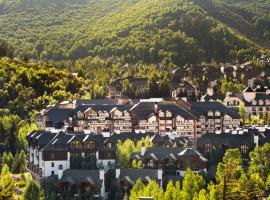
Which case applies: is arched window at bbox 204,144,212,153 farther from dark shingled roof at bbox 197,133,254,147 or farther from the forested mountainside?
the forested mountainside

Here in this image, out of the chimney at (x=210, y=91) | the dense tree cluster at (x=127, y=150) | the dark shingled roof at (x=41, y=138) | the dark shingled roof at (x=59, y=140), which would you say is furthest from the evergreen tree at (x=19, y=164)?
the chimney at (x=210, y=91)

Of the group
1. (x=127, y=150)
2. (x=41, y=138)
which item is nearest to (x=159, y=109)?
(x=127, y=150)

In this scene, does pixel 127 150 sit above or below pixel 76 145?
below

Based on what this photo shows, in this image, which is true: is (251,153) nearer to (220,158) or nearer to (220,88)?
(220,158)

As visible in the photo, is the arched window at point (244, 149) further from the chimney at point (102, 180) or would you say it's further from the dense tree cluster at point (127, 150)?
the chimney at point (102, 180)

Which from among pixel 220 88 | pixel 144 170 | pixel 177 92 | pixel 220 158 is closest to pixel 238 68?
pixel 220 88

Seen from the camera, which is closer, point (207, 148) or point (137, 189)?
point (137, 189)

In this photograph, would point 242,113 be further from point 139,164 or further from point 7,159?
point 7,159
